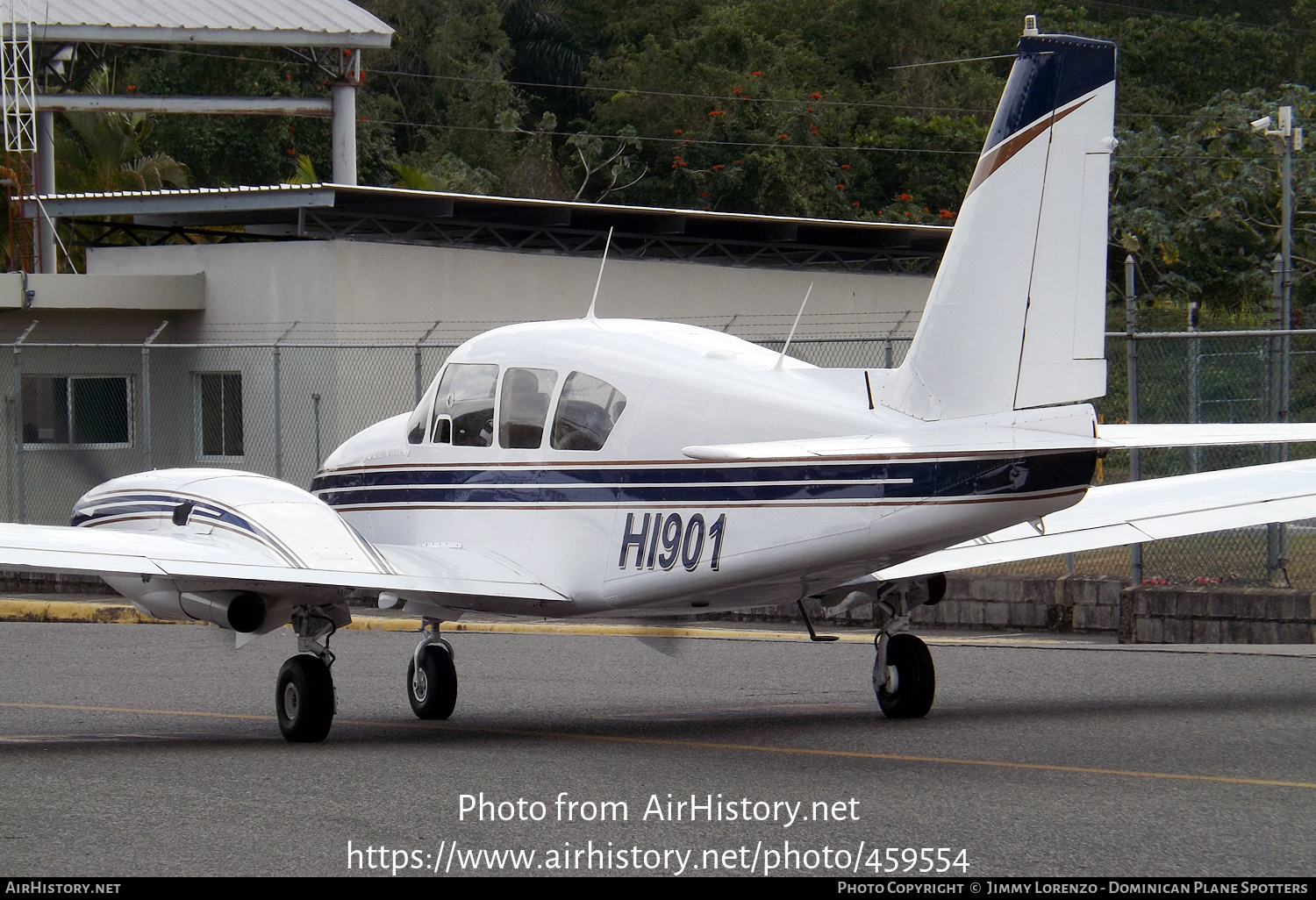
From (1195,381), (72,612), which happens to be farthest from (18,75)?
(1195,381)

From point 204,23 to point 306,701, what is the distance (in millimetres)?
22276

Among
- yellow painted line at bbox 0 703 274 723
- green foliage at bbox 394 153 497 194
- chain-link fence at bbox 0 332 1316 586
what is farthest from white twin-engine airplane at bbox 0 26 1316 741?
green foliage at bbox 394 153 497 194

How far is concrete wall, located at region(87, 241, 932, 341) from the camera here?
2395cm

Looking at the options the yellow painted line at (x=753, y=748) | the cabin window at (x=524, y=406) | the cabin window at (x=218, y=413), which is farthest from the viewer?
the cabin window at (x=218, y=413)

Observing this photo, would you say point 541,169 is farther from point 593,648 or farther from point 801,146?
point 593,648

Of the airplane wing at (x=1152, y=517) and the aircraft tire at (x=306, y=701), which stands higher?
the airplane wing at (x=1152, y=517)

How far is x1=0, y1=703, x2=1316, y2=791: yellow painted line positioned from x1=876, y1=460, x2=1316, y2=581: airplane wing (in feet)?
5.45

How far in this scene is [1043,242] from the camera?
888 cm

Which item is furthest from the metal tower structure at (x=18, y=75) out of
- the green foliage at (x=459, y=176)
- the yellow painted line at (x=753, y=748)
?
the yellow painted line at (x=753, y=748)

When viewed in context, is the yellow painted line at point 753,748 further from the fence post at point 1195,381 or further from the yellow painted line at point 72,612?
the fence post at point 1195,381

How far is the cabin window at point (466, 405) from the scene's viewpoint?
1124 cm

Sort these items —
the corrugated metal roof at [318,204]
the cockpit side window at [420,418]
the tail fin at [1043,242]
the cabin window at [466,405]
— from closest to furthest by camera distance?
the tail fin at [1043,242], the cabin window at [466,405], the cockpit side window at [420,418], the corrugated metal roof at [318,204]

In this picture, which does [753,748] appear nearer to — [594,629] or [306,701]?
[306,701]

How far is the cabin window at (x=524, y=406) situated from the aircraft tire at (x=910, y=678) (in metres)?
2.65
